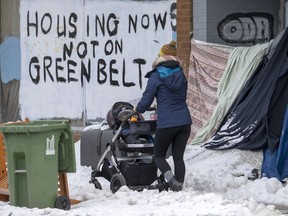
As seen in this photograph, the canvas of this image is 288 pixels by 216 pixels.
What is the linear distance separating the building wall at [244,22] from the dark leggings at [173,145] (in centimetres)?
356

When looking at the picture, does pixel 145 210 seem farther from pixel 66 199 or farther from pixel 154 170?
pixel 154 170

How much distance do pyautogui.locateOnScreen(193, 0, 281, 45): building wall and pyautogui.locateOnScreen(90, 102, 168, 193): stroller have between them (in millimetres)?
3396

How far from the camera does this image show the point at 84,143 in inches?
532

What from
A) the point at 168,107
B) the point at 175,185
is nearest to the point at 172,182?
the point at 175,185

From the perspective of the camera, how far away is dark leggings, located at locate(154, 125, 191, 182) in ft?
36.7

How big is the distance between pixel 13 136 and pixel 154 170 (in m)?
2.27

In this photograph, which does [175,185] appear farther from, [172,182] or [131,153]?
[131,153]

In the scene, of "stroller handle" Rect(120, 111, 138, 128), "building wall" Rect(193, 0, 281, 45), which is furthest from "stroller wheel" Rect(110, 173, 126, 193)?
"building wall" Rect(193, 0, 281, 45)

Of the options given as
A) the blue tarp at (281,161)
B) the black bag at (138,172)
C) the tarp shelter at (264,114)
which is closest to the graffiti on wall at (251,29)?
the tarp shelter at (264,114)

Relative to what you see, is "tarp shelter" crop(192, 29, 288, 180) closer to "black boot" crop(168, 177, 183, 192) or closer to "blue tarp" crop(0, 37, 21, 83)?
"black boot" crop(168, 177, 183, 192)

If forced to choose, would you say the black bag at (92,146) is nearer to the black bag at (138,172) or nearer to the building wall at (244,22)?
the black bag at (138,172)

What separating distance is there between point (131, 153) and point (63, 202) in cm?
173

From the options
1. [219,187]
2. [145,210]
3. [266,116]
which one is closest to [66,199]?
[145,210]

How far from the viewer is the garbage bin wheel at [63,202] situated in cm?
998
